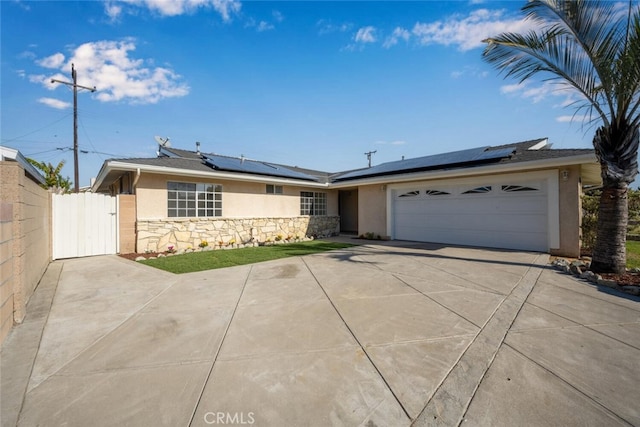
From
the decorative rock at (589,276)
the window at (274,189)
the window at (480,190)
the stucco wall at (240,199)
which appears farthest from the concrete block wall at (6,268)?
the window at (480,190)

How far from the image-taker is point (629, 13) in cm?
545

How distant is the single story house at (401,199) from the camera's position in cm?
877

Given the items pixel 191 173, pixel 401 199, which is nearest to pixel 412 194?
pixel 401 199

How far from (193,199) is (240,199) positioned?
2078 mm

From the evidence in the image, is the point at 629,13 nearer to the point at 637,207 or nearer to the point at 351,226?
the point at 637,207

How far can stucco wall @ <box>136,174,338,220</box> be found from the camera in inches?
381

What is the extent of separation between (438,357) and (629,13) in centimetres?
819

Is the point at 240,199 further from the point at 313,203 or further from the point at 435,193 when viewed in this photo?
the point at 435,193

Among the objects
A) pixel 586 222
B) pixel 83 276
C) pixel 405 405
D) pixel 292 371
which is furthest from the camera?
pixel 586 222

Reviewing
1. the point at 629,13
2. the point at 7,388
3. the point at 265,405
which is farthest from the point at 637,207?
the point at 7,388

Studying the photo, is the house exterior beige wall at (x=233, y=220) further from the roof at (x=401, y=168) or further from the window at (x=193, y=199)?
the roof at (x=401, y=168)

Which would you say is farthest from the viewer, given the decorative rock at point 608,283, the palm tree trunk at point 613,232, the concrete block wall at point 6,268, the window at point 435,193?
the window at point 435,193

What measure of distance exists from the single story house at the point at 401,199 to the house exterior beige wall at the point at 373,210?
54 mm

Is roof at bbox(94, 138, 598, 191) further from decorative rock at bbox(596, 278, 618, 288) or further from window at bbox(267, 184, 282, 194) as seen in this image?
decorative rock at bbox(596, 278, 618, 288)
